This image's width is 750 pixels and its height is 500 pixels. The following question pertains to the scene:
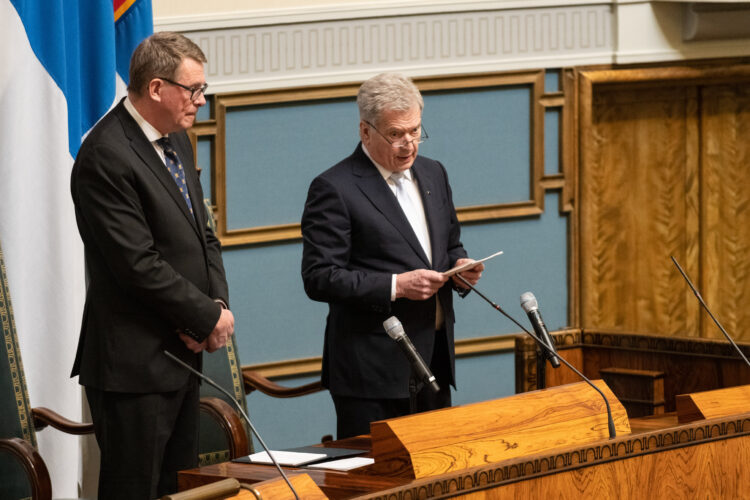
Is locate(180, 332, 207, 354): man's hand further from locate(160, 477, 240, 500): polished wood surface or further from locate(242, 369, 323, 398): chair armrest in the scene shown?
locate(160, 477, 240, 500): polished wood surface

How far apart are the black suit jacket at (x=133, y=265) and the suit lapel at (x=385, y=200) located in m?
0.53

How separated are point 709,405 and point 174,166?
1.32 metres

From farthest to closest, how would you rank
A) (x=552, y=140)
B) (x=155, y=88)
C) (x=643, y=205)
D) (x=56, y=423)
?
(x=643, y=205)
(x=552, y=140)
(x=56, y=423)
(x=155, y=88)

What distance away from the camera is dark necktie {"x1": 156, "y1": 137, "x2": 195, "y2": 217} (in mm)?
2842

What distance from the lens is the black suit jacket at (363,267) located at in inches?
121

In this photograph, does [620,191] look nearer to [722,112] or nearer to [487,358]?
[722,112]

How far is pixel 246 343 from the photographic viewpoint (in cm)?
467

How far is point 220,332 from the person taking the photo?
2.75 m

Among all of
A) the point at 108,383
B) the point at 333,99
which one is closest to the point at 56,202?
the point at 108,383

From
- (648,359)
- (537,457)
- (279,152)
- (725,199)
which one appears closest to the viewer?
(537,457)

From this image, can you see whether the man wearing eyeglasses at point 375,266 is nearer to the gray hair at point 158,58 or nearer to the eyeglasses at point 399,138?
the eyeglasses at point 399,138

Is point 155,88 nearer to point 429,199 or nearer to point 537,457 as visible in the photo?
point 429,199

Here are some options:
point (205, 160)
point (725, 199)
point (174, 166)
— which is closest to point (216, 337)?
point (174, 166)

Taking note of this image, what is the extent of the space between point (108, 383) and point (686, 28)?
11.7ft
